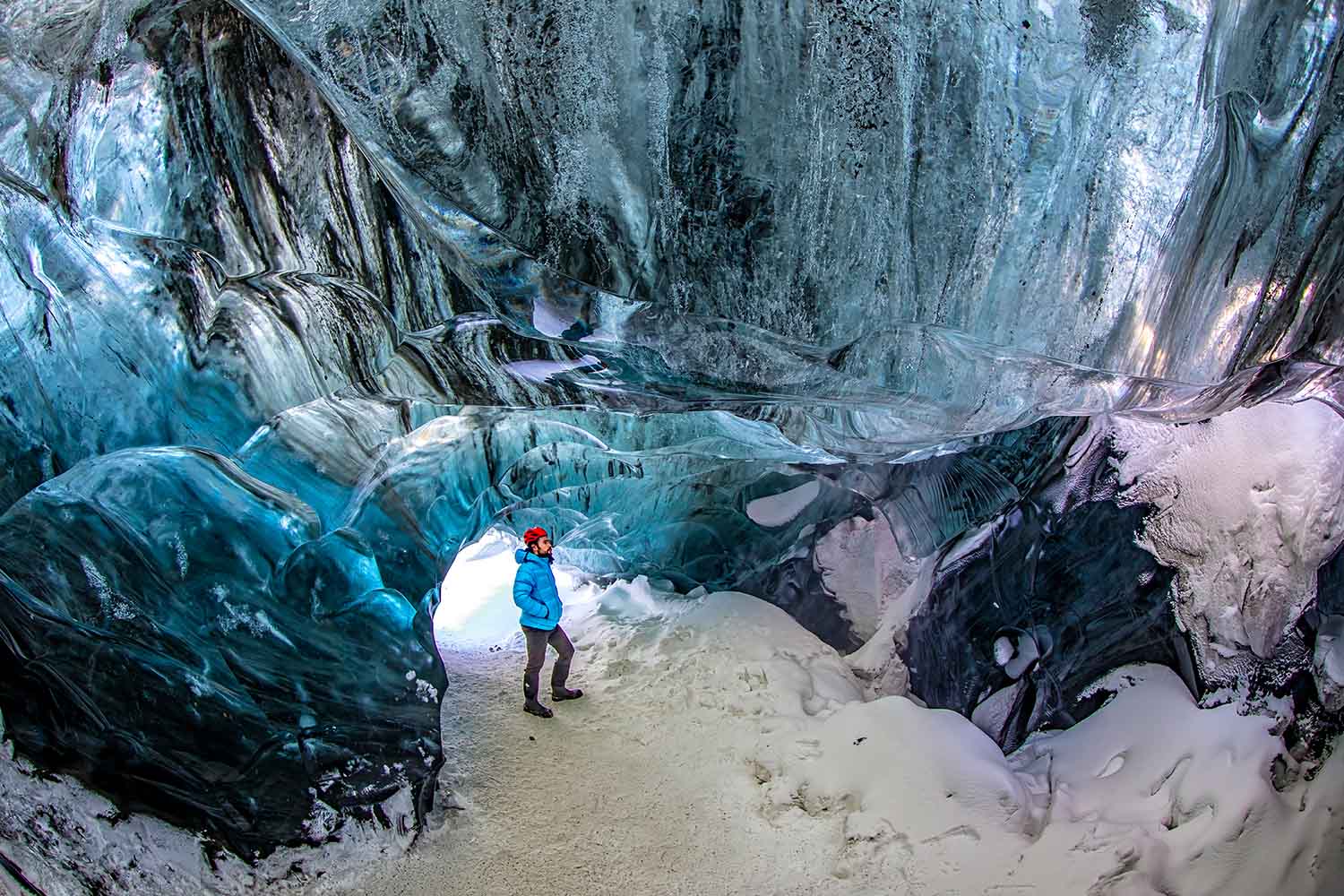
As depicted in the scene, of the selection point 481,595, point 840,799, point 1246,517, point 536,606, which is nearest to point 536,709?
point 536,606

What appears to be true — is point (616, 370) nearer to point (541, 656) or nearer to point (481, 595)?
point (541, 656)

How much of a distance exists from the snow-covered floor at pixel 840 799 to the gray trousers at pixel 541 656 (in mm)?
122

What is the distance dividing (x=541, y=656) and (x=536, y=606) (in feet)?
0.82

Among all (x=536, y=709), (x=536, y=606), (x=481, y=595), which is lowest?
(x=481, y=595)

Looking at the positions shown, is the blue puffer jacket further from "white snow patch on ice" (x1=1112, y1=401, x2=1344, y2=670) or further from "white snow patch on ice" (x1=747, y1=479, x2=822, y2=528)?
"white snow patch on ice" (x1=1112, y1=401, x2=1344, y2=670)

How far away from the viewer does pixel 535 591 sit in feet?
12.9

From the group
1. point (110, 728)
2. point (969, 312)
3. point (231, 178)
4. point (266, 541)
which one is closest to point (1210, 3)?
point (969, 312)

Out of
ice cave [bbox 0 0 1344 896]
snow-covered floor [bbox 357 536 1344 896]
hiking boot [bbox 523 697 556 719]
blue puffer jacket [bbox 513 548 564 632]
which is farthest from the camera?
hiking boot [bbox 523 697 556 719]

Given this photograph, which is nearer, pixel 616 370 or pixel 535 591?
pixel 616 370

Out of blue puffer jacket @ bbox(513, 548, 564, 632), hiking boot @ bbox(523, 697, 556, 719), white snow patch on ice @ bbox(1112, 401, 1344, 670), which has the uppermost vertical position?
Answer: white snow patch on ice @ bbox(1112, 401, 1344, 670)

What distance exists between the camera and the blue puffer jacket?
3.94 metres

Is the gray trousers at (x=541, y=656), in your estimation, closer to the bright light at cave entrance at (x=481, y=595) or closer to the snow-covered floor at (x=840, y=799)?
the snow-covered floor at (x=840, y=799)

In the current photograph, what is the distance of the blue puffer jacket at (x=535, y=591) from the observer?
394 cm

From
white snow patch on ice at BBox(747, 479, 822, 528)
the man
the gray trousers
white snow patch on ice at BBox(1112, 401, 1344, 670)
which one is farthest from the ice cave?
white snow patch on ice at BBox(747, 479, 822, 528)
